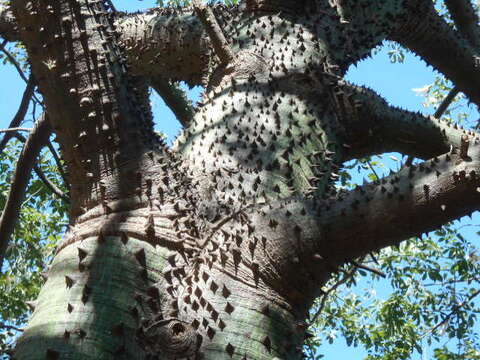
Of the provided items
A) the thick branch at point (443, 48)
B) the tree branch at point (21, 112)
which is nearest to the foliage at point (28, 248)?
the tree branch at point (21, 112)

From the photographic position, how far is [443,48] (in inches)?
152

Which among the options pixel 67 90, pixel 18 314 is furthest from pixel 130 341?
pixel 18 314

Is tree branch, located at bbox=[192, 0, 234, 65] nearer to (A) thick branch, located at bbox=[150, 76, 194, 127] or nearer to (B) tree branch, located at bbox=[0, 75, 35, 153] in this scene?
(A) thick branch, located at bbox=[150, 76, 194, 127]

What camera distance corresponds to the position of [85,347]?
156cm

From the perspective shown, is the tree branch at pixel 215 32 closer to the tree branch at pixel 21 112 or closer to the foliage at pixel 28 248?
the tree branch at pixel 21 112

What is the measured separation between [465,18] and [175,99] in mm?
1980

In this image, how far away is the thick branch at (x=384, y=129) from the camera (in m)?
2.70

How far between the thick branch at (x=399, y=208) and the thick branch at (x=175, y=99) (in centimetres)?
264

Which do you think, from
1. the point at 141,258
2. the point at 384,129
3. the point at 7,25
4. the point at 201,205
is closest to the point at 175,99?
the point at 7,25

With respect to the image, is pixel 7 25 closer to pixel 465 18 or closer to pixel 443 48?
pixel 443 48

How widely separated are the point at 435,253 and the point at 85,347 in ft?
23.5

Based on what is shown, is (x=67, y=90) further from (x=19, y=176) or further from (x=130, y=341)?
(x=19, y=176)

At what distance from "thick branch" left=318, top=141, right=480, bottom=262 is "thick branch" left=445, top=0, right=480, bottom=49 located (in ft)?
8.75

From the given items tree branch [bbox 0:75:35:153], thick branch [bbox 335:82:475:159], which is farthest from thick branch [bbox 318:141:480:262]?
tree branch [bbox 0:75:35:153]
